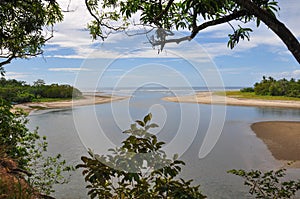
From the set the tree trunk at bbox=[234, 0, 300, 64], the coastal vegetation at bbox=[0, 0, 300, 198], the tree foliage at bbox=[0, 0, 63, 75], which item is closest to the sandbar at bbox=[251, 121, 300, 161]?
the coastal vegetation at bbox=[0, 0, 300, 198]

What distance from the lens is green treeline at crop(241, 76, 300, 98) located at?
84.0 feet

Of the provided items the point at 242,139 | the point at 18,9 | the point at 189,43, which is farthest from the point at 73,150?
the point at 189,43

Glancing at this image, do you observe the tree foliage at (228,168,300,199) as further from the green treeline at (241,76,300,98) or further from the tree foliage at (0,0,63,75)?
the green treeline at (241,76,300,98)

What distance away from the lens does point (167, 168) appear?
4.92ft

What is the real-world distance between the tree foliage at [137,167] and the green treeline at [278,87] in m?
26.6

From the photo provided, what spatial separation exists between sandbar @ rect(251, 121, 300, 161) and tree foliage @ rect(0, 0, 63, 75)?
6.46m

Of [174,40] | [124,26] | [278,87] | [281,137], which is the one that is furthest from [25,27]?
[278,87]

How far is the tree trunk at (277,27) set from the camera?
4.19ft

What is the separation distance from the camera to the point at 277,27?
1295 mm

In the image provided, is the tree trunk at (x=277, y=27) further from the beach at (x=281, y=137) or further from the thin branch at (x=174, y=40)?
the beach at (x=281, y=137)

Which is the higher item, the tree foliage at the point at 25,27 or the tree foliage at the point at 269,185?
the tree foliage at the point at 25,27

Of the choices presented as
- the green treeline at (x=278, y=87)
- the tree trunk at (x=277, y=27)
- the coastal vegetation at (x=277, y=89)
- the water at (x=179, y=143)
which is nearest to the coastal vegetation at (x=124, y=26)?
the tree trunk at (x=277, y=27)

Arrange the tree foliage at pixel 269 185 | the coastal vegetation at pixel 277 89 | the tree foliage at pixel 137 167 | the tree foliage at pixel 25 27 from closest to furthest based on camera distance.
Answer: the tree foliage at pixel 137 167
the tree foliage at pixel 269 185
the tree foliage at pixel 25 27
the coastal vegetation at pixel 277 89

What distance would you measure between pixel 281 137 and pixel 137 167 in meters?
9.52
